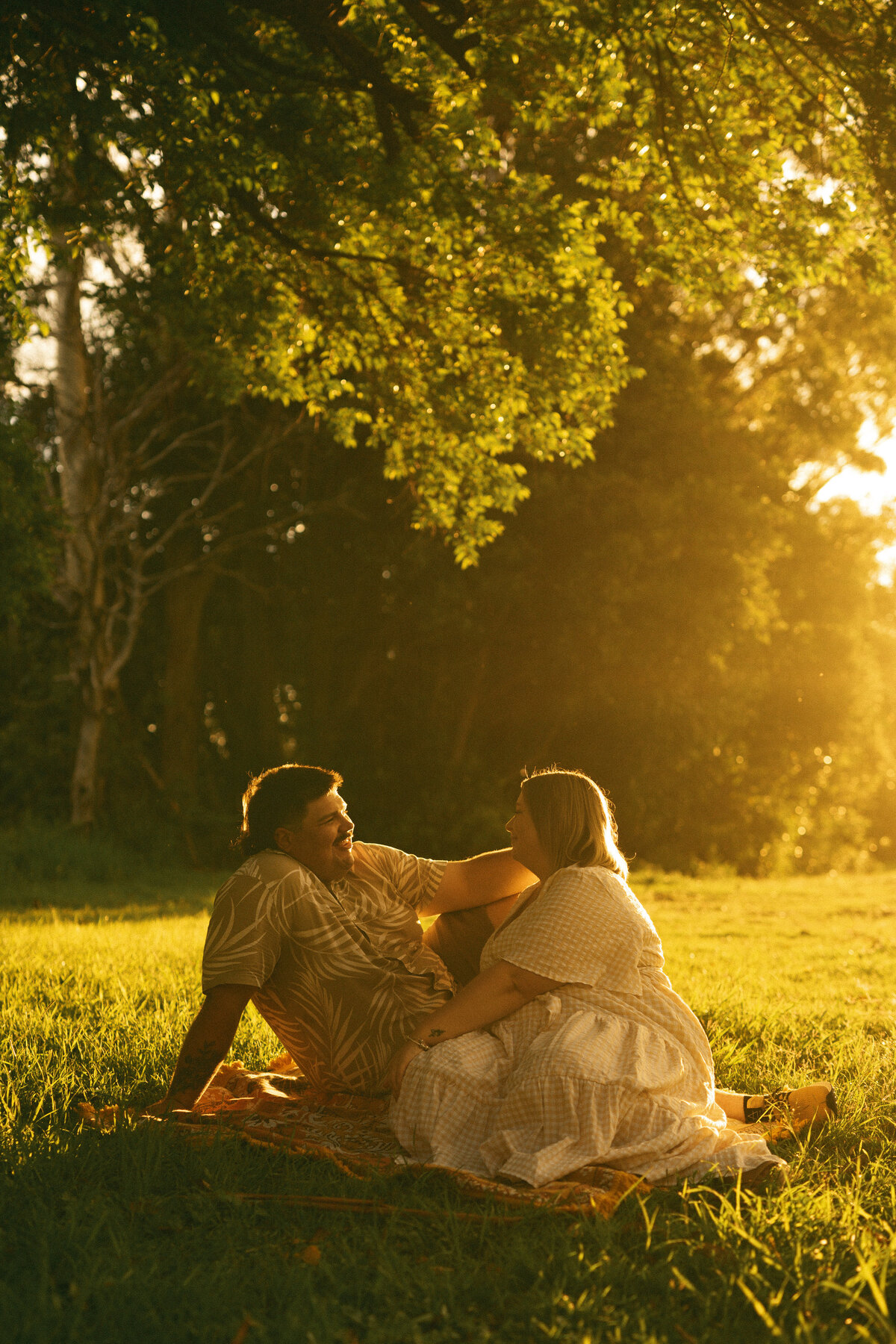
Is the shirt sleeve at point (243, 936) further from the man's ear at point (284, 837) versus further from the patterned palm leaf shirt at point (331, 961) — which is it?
the man's ear at point (284, 837)

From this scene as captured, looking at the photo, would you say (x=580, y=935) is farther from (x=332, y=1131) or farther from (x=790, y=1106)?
(x=790, y=1106)

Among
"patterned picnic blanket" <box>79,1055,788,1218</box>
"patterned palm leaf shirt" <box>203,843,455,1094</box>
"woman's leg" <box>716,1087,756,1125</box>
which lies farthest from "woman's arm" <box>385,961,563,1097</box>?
"woman's leg" <box>716,1087,756,1125</box>

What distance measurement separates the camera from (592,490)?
61.3ft

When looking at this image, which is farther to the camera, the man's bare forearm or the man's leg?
the man's leg

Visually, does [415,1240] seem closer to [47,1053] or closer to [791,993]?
[47,1053]

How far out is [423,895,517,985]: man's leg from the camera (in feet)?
15.6

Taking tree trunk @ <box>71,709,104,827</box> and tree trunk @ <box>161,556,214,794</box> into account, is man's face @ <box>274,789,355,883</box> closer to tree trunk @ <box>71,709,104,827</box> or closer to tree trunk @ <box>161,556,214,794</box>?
tree trunk @ <box>71,709,104,827</box>

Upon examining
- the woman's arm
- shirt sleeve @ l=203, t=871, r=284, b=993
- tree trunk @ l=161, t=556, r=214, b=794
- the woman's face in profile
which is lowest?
the woman's arm

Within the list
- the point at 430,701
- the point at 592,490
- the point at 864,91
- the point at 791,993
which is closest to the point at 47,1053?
the point at 791,993

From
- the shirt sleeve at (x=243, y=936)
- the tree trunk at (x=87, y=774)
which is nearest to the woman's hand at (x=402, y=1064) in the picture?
the shirt sleeve at (x=243, y=936)

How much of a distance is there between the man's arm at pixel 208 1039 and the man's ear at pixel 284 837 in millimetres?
Answer: 578

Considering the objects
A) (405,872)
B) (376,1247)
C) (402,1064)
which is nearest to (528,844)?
(405,872)

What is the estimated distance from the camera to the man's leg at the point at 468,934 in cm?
477

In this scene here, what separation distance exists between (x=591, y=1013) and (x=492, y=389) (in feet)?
23.5
